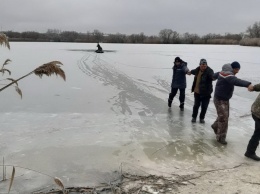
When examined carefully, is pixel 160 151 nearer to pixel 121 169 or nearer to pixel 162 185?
pixel 121 169

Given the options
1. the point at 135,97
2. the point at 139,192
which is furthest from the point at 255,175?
the point at 135,97

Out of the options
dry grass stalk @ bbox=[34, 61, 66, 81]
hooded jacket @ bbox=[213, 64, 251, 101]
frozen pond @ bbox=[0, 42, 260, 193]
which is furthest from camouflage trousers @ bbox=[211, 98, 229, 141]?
dry grass stalk @ bbox=[34, 61, 66, 81]

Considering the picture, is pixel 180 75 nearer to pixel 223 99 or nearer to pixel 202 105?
pixel 202 105

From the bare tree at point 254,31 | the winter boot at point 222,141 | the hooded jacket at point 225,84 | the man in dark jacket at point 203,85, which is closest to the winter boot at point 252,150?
the winter boot at point 222,141

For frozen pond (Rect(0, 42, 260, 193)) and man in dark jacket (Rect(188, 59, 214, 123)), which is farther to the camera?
man in dark jacket (Rect(188, 59, 214, 123))

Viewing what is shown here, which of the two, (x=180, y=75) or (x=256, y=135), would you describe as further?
(x=180, y=75)

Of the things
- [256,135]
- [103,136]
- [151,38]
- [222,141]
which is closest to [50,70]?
[103,136]

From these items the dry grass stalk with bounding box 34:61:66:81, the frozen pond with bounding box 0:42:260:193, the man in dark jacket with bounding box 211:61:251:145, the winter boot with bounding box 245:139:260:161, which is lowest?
the frozen pond with bounding box 0:42:260:193

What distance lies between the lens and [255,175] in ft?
15.6

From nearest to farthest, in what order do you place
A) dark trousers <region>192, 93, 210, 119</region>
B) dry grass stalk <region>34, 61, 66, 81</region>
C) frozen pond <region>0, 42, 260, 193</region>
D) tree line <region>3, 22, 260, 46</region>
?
dry grass stalk <region>34, 61, 66, 81</region> < frozen pond <region>0, 42, 260, 193</region> < dark trousers <region>192, 93, 210, 119</region> < tree line <region>3, 22, 260, 46</region>

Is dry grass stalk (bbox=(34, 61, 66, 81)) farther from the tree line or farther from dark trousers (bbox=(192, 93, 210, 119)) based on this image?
the tree line

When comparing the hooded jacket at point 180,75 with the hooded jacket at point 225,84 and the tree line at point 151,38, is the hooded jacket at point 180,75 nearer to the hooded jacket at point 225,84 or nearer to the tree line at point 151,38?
the hooded jacket at point 225,84

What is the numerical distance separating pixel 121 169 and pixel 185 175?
3.09 ft

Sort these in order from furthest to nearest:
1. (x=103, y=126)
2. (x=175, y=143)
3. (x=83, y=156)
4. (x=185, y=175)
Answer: (x=103, y=126)
(x=175, y=143)
(x=83, y=156)
(x=185, y=175)
